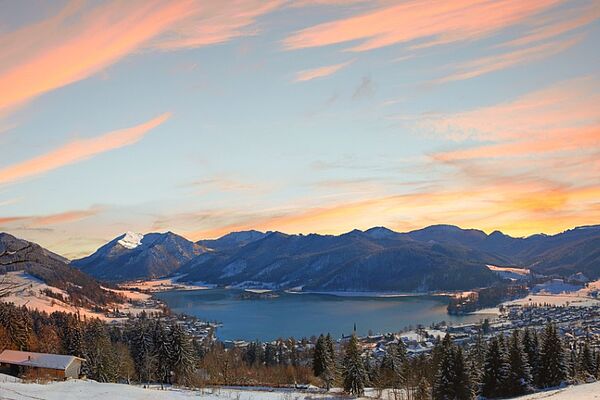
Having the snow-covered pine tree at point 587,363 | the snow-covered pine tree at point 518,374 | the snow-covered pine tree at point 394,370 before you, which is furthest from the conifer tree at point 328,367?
the snow-covered pine tree at point 587,363

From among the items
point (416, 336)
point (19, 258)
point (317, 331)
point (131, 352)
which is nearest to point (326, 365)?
→ point (131, 352)

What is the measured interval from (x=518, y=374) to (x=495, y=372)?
83.6 inches

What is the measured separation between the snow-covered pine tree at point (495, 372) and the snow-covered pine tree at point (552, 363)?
4485mm

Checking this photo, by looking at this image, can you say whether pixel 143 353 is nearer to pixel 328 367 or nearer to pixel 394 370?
pixel 328 367

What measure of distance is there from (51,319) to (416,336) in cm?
10473

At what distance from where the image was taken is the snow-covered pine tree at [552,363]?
52.7 metres

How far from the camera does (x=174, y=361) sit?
64.7m

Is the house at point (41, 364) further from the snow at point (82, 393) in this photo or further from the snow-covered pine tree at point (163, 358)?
the snow at point (82, 393)

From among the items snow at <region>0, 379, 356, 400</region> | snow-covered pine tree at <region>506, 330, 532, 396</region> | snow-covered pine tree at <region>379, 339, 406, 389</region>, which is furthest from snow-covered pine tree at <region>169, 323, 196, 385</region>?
snow at <region>0, 379, 356, 400</region>

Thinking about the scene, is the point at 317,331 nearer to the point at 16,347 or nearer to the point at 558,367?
the point at 16,347

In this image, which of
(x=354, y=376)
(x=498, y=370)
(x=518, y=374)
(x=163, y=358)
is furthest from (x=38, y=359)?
(x=518, y=374)

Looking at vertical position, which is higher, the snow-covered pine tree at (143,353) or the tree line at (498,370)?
the tree line at (498,370)

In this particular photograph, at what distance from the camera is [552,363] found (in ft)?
175

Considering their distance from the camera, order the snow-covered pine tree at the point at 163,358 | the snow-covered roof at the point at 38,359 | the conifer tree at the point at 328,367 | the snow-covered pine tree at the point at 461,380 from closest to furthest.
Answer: the snow-covered pine tree at the point at 461,380 → the snow-covered roof at the point at 38,359 → the conifer tree at the point at 328,367 → the snow-covered pine tree at the point at 163,358
